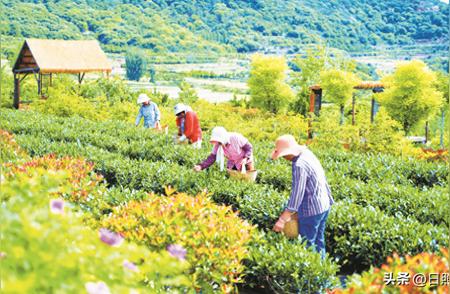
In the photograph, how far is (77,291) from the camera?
2.58 metres

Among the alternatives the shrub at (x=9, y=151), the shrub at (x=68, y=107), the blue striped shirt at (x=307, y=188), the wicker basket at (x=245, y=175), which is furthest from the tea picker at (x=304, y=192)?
the shrub at (x=68, y=107)

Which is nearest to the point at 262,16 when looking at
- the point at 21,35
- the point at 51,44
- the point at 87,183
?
the point at 21,35

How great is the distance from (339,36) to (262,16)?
1481cm

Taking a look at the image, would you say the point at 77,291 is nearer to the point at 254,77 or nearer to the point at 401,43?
the point at 254,77

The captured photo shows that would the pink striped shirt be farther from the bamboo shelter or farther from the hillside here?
the hillside

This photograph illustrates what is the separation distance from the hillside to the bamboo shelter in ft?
141

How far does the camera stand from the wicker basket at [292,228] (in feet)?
20.2

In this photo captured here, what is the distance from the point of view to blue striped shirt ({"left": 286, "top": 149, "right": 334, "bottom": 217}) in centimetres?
570

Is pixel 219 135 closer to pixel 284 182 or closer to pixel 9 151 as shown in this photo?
pixel 284 182

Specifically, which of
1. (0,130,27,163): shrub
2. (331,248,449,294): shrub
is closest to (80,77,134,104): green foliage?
(0,130,27,163): shrub

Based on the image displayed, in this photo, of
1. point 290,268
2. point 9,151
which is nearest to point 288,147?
point 290,268

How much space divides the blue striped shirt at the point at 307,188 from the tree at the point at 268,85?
1455 inches

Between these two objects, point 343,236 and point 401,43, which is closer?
point 343,236

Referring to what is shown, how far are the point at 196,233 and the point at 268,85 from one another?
38280 millimetres
